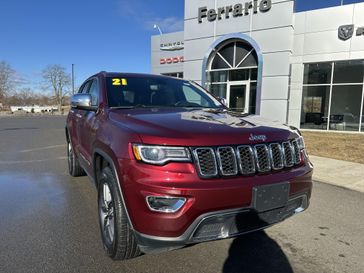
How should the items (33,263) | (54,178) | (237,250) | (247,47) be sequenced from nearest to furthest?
(33,263) → (237,250) → (54,178) → (247,47)

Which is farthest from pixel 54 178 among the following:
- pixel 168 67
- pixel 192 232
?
pixel 168 67

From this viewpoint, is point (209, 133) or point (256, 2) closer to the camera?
point (209, 133)

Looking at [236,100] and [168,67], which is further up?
[168,67]

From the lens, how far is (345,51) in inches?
605

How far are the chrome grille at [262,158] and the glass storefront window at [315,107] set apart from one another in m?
15.8

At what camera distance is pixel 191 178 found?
7.81ft

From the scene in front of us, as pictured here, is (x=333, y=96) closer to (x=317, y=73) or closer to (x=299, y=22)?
(x=317, y=73)

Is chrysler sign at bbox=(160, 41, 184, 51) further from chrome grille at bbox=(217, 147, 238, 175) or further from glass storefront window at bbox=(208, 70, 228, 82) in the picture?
chrome grille at bbox=(217, 147, 238, 175)

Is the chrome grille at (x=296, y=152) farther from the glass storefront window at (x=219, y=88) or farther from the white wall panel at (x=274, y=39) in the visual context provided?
the glass storefront window at (x=219, y=88)

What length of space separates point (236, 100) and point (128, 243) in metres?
16.1

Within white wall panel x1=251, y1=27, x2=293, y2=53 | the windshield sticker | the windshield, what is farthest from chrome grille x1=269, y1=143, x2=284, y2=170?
white wall panel x1=251, y1=27, x2=293, y2=53

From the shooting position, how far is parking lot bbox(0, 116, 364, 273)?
9.61 feet

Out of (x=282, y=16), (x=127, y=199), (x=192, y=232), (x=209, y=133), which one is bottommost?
(x=192, y=232)

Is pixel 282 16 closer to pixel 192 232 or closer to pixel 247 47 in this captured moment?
pixel 247 47
